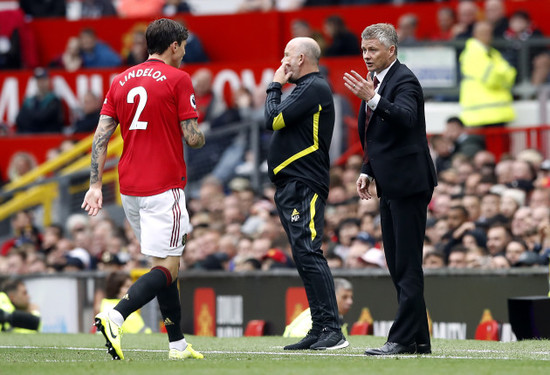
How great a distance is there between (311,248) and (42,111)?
12.9 m

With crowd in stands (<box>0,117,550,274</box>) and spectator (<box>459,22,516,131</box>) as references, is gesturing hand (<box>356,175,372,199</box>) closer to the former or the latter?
crowd in stands (<box>0,117,550,274</box>)

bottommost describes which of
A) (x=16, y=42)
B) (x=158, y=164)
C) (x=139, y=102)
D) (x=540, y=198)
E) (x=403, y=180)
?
(x=540, y=198)

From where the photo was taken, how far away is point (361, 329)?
38.8ft

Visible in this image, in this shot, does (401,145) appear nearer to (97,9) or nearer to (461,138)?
(461,138)

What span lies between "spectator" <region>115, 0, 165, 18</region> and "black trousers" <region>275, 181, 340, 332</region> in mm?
14412

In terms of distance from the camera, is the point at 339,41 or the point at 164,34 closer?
the point at 164,34

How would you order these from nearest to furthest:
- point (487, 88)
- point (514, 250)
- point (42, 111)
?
point (514, 250)
point (487, 88)
point (42, 111)

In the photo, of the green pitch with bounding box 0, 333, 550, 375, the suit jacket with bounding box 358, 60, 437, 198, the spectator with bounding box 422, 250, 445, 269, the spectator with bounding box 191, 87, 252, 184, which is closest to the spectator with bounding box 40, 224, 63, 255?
the spectator with bounding box 191, 87, 252, 184

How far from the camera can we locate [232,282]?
13.1 m

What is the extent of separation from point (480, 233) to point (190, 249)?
4.17 meters

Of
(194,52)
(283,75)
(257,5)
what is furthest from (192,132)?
(257,5)

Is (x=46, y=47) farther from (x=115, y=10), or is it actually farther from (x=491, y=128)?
(x=491, y=128)

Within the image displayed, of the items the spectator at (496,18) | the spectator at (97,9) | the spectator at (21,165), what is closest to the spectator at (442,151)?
the spectator at (496,18)

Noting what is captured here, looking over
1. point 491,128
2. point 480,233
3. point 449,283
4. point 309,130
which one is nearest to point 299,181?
point 309,130
